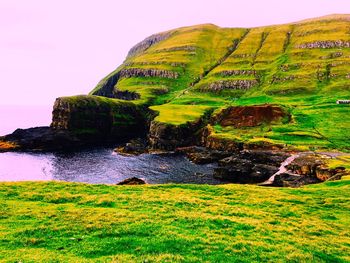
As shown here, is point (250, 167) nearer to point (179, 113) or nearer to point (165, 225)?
point (165, 225)

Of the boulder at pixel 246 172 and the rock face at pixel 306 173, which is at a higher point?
the rock face at pixel 306 173

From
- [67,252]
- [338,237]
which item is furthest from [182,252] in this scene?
[338,237]

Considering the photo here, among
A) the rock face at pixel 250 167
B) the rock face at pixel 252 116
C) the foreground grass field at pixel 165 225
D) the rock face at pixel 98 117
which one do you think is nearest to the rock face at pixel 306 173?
the rock face at pixel 250 167

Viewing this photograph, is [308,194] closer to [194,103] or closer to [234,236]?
[234,236]

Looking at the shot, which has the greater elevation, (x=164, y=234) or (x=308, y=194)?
(x=164, y=234)

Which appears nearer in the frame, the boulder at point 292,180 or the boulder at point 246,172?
the boulder at point 292,180

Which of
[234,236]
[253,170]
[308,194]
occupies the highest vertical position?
[234,236]

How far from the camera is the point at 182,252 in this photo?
2245 cm

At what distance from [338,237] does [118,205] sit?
20194mm

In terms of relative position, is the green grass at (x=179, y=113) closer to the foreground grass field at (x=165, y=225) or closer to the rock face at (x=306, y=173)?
the rock face at (x=306, y=173)

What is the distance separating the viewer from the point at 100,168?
343 feet

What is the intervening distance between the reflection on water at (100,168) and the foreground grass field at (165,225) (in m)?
49.4

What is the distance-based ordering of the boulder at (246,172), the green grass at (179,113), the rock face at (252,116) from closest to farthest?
the boulder at (246,172), the rock face at (252,116), the green grass at (179,113)

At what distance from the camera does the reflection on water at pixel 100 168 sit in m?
91.4
